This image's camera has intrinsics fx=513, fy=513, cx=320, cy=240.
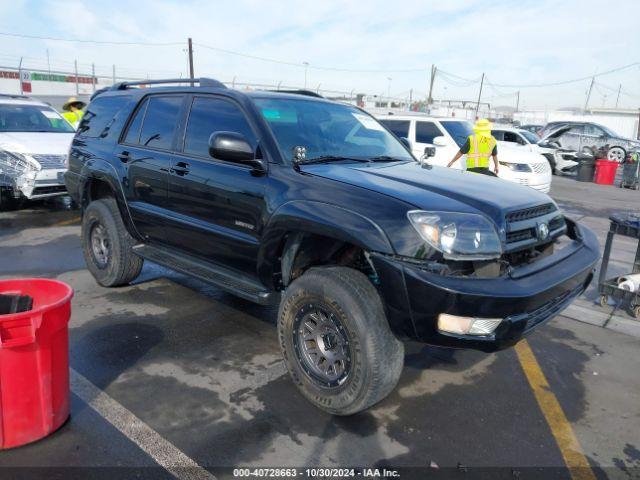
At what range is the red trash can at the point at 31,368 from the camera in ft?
7.93

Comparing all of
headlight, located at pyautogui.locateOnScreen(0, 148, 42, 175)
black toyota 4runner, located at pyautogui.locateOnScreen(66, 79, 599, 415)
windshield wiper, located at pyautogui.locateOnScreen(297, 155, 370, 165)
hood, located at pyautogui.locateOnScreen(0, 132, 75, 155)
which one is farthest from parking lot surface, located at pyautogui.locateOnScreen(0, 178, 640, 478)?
hood, located at pyautogui.locateOnScreen(0, 132, 75, 155)

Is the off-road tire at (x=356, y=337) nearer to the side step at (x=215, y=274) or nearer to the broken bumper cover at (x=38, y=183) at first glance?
the side step at (x=215, y=274)

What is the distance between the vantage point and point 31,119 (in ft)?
31.4

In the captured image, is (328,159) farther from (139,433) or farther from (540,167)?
(540,167)

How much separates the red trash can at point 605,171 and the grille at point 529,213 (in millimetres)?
15120

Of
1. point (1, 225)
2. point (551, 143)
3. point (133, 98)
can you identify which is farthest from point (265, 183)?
point (551, 143)

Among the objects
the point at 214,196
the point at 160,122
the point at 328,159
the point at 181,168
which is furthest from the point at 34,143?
the point at 328,159

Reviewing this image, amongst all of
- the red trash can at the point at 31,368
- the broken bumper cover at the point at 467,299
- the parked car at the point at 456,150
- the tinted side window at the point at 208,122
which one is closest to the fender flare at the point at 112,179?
the tinted side window at the point at 208,122

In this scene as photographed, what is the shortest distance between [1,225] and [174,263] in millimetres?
5382

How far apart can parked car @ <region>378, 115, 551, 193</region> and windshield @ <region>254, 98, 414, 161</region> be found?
6.17 metres

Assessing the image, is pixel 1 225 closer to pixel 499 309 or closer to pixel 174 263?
pixel 174 263

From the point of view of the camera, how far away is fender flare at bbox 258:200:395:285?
2758 mm

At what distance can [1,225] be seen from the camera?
8016 mm

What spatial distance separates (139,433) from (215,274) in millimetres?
1310
